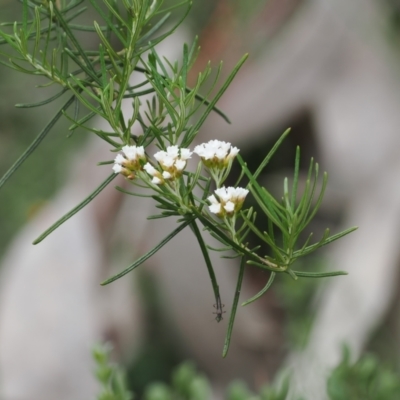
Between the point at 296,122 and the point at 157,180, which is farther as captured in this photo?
the point at 296,122

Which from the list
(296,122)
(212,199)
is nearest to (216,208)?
(212,199)

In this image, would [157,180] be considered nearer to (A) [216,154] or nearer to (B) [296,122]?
(A) [216,154]

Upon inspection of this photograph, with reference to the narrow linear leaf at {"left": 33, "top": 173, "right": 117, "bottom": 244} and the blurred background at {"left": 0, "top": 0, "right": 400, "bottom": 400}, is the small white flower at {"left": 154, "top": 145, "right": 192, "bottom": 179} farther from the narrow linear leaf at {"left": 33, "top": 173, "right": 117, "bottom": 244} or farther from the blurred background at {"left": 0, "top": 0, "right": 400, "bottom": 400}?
the blurred background at {"left": 0, "top": 0, "right": 400, "bottom": 400}

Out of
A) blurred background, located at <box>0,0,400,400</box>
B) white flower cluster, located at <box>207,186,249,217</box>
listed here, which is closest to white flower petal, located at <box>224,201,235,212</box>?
white flower cluster, located at <box>207,186,249,217</box>

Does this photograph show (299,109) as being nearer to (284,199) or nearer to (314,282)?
(314,282)

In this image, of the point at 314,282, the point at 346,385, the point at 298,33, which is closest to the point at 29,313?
the point at 314,282

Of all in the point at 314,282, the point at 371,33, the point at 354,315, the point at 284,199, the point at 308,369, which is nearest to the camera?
the point at 284,199

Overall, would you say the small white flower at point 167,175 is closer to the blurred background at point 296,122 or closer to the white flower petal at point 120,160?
the white flower petal at point 120,160

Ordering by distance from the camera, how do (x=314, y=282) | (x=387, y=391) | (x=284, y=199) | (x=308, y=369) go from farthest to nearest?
(x=314, y=282) → (x=308, y=369) → (x=387, y=391) → (x=284, y=199)

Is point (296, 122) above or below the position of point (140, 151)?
below
